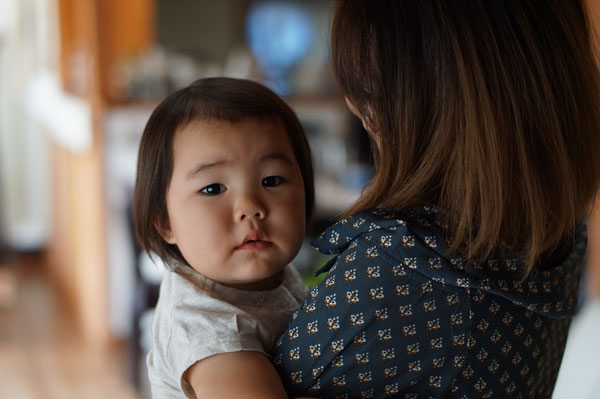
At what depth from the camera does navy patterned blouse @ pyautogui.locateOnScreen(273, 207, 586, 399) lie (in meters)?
0.86

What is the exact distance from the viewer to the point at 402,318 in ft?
2.82

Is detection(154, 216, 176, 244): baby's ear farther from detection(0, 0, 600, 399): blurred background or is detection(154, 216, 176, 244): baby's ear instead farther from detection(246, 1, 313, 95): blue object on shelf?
detection(246, 1, 313, 95): blue object on shelf

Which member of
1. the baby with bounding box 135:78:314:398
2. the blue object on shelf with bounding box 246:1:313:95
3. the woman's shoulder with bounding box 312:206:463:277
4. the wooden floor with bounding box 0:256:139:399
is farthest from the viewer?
the blue object on shelf with bounding box 246:1:313:95

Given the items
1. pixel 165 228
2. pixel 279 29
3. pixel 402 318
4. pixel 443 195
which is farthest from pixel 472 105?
pixel 279 29

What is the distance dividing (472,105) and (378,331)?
0.27 meters

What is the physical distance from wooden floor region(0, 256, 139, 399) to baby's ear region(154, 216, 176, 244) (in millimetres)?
2759

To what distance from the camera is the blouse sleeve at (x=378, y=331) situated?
0.86 metres

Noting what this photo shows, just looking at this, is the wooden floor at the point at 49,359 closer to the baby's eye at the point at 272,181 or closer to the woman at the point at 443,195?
the baby's eye at the point at 272,181

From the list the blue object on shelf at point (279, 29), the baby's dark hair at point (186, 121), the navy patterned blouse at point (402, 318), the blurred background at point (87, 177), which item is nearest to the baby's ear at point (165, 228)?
the baby's dark hair at point (186, 121)

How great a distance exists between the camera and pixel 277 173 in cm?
102

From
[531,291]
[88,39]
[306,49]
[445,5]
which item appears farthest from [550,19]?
[306,49]

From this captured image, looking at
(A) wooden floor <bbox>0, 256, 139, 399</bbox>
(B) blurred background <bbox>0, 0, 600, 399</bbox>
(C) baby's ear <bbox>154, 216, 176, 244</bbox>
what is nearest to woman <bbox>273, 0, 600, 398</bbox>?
(C) baby's ear <bbox>154, 216, 176, 244</bbox>

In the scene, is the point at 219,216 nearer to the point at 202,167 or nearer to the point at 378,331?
the point at 202,167

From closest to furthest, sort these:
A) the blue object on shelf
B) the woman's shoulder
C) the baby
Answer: the woman's shoulder < the baby < the blue object on shelf
